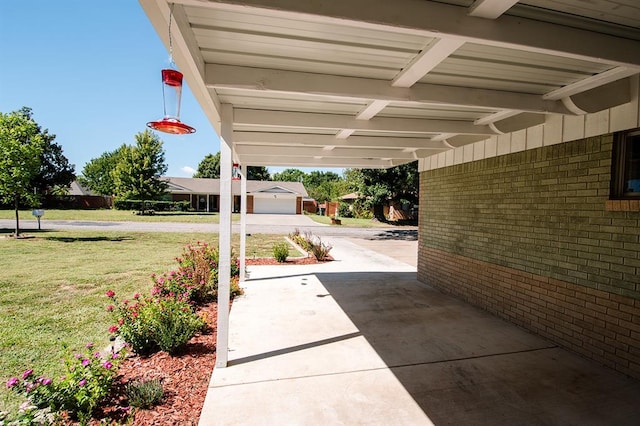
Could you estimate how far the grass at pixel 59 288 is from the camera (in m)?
4.34

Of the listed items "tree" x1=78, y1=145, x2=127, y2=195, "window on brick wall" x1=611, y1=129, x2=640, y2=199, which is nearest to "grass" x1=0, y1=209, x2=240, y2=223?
"window on brick wall" x1=611, y1=129, x2=640, y2=199

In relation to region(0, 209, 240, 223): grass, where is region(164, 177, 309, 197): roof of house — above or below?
above

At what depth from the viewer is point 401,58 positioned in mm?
2889

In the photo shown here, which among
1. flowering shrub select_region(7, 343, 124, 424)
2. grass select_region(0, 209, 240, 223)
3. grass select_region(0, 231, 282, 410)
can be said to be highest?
flowering shrub select_region(7, 343, 124, 424)

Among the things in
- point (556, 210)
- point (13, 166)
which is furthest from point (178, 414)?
point (13, 166)

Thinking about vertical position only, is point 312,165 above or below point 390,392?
above

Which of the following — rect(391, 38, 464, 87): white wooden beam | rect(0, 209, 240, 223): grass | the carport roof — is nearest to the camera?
the carport roof

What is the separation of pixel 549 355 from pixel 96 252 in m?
14.1

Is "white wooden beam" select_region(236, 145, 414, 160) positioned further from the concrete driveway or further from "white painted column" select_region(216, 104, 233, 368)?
the concrete driveway

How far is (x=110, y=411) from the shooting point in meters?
2.78

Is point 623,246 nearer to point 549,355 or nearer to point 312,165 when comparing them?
point 549,355

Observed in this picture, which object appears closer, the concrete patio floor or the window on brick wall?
the concrete patio floor

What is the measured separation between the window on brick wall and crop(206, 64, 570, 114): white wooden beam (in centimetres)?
93

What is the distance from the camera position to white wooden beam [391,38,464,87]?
2.47 m
